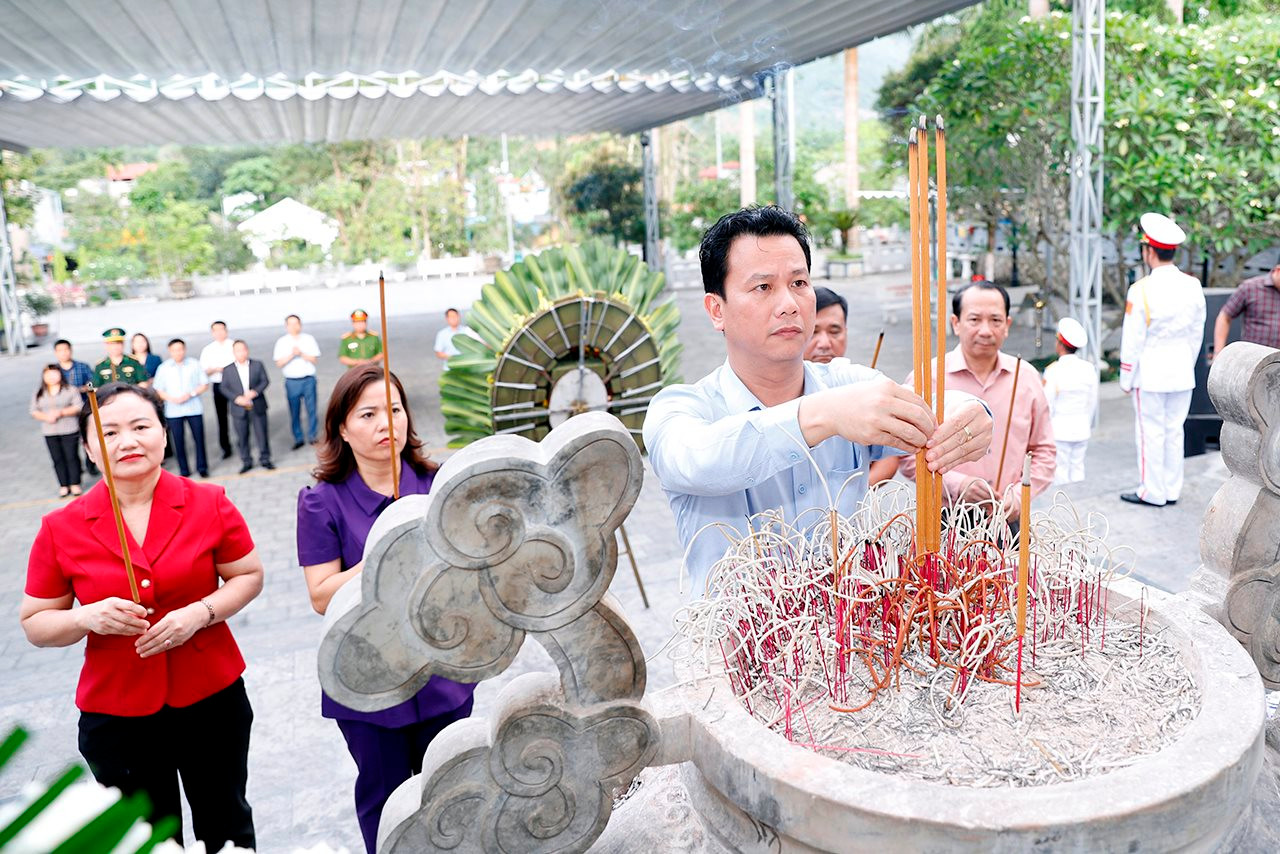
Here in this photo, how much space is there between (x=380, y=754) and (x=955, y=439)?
1615 millimetres

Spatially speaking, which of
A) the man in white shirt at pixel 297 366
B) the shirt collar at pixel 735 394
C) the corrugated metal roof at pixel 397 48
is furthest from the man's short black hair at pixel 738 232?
the man in white shirt at pixel 297 366

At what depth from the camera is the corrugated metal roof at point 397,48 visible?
286 inches

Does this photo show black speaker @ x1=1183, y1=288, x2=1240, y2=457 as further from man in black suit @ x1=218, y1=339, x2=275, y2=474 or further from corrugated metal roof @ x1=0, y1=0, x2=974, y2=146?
man in black suit @ x1=218, y1=339, x2=275, y2=474

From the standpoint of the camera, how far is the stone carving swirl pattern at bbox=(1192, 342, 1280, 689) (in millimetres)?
2004

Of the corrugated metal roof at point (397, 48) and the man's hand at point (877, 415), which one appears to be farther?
the corrugated metal roof at point (397, 48)

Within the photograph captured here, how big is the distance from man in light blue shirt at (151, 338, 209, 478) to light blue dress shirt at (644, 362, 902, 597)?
24.0 ft

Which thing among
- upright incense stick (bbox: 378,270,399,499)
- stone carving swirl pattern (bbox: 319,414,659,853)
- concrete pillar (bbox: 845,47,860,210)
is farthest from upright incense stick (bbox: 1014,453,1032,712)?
concrete pillar (bbox: 845,47,860,210)

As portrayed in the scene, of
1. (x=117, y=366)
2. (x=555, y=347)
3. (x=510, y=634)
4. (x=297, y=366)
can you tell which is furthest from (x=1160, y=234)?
(x=117, y=366)

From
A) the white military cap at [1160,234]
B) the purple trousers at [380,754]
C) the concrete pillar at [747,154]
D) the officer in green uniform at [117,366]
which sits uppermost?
the concrete pillar at [747,154]

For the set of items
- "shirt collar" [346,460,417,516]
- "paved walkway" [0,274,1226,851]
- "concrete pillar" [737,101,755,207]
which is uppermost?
"concrete pillar" [737,101,755,207]

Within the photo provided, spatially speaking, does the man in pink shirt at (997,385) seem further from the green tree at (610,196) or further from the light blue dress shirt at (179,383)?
the green tree at (610,196)

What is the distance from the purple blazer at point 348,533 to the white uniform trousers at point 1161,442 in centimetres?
490

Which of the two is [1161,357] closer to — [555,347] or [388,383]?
[555,347]

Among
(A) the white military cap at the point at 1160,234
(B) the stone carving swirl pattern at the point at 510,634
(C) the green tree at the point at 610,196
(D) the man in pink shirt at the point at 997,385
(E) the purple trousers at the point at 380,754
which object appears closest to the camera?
(B) the stone carving swirl pattern at the point at 510,634
